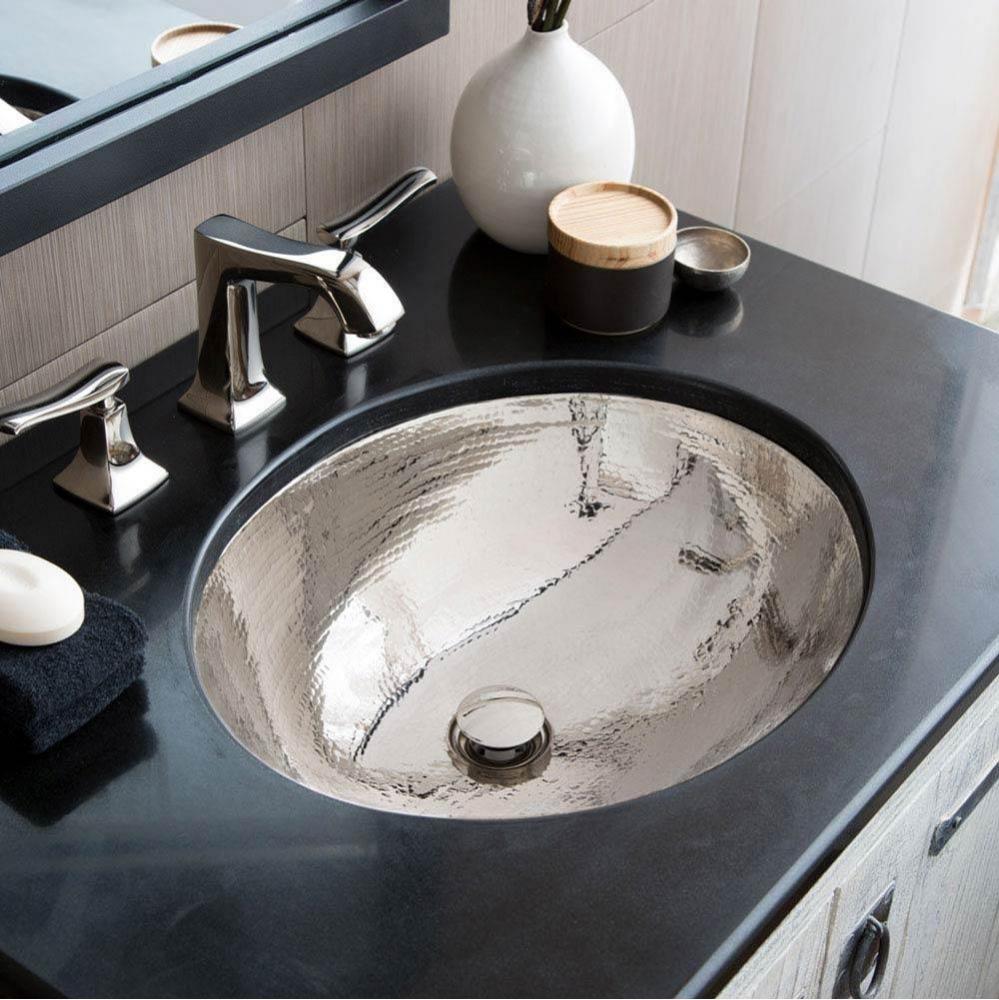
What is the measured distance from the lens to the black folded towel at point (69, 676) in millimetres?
815

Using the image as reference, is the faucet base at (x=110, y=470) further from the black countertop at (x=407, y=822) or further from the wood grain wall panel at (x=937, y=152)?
the wood grain wall panel at (x=937, y=152)

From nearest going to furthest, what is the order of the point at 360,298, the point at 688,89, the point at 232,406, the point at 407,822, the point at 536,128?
1. the point at 407,822
2. the point at 360,298
3. the point at 232,406
4. the point at 536,128
5. the point at 688,89

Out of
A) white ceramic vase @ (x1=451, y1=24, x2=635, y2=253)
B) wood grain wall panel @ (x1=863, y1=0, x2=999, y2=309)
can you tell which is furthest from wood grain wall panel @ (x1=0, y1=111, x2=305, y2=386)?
wood grain wall panel @ (x1=863, y1=0, x2=999, y2=309)

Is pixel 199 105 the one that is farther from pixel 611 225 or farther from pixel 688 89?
pixel 688 89

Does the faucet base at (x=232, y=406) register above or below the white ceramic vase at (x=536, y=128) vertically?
below

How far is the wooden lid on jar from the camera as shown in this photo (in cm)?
112

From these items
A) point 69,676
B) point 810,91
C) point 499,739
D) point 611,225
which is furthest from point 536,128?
point 810,91

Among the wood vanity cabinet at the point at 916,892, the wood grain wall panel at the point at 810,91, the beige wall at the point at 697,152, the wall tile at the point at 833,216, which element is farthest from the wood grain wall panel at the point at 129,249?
the wall tile at the point at 833,216

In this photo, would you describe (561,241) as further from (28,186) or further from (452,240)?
(28,186)

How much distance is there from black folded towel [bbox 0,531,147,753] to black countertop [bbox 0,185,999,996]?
0.02 metres

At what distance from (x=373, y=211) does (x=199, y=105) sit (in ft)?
0.52

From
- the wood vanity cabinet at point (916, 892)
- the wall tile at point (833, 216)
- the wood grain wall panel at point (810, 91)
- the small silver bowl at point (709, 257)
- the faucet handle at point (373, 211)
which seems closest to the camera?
the wood vanity cabinet at point (916, 892)

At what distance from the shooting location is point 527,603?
3.70 ft

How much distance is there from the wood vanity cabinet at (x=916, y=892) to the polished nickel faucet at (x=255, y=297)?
43 centimetres
